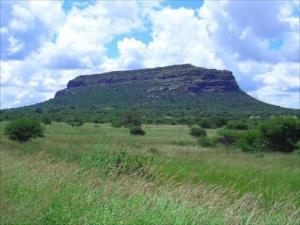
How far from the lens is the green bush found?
53.9 ft

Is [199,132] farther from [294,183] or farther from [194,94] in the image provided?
[194,94]

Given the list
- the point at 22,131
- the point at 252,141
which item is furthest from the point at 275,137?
the point at 22,131

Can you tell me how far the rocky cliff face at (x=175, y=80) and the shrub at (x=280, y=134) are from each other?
10020cm

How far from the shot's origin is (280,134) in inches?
1738

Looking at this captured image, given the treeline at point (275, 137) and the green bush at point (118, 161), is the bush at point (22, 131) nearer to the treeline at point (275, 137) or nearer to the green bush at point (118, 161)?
the treeline at point (275, 137)

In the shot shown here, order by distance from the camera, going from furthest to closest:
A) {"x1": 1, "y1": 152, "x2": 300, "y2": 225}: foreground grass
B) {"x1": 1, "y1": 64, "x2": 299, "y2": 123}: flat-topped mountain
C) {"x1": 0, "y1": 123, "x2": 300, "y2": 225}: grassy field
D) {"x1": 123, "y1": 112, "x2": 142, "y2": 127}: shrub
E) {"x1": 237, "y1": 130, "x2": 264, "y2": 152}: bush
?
{"x1": 1, "y1": 64, "x2": 299, "y2": 123}: flat-topped mountain, {"x1": 123, "y1": 112, "x2": 142, "y2": 127}: shrub, {"x1": 237, "y1": 130, "x2": 264, "y2": 152}: bush, {"x1": 0, "y1": 123, "x2": 300, "y2": 225}: grassy field, {"x1": 1, "y1": 152, "x2": 300, "y2": 225}: foreground grass

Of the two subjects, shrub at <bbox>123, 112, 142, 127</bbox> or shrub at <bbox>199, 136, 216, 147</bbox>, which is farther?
shrub at <bbox>123, 112, 142, 127</bbox>

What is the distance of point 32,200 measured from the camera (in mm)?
12258

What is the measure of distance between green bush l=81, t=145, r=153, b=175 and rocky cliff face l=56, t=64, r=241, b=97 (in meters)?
127

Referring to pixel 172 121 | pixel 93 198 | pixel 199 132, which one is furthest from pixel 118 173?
pixel 172 121

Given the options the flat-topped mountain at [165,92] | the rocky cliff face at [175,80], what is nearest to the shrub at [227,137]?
the flat-topped mountain at [165,92]

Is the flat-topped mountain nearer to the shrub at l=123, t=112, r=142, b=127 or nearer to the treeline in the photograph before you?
the shrub at l=123, t=112, r=142, b=127

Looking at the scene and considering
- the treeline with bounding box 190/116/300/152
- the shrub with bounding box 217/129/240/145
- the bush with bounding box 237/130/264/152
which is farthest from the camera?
the shrub with bounding box 217/129/240/145

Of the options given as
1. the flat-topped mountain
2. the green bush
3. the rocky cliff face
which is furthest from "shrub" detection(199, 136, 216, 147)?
the rocky cliff face
